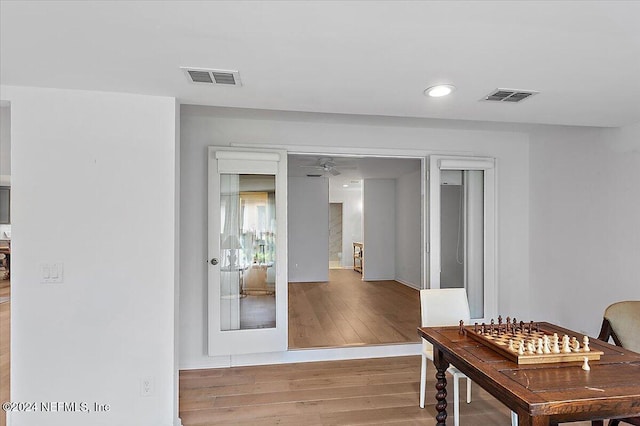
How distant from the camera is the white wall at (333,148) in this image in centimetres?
341

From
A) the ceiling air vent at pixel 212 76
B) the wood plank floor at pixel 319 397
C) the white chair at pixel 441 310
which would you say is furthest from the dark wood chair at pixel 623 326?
the ceiling air vent at pixel 212 76

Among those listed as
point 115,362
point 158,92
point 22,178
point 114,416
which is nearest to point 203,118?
point 158,92

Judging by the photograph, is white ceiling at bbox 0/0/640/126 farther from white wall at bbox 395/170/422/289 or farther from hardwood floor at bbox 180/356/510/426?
white wall at bbox 395/170/422/289

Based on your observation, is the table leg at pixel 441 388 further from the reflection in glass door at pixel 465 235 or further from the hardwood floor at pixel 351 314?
the reflection in glass door at pixel 465 235

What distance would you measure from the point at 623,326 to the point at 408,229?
17.8 feet

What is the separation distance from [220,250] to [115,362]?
1317 millimetres

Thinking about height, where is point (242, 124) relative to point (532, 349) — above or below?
above

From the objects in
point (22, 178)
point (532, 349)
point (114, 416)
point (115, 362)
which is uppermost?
point (22, 178)

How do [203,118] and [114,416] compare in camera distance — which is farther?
[203,118]

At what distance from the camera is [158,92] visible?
229 cm

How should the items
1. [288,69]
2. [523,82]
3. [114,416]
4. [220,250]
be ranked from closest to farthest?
[288,69]
[523,82]
[114,416]
[220,250]

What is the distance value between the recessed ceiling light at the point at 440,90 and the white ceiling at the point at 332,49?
6cm

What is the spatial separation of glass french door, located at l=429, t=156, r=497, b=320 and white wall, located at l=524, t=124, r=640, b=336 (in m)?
0.55

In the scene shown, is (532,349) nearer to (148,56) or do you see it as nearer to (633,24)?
(633,24)
